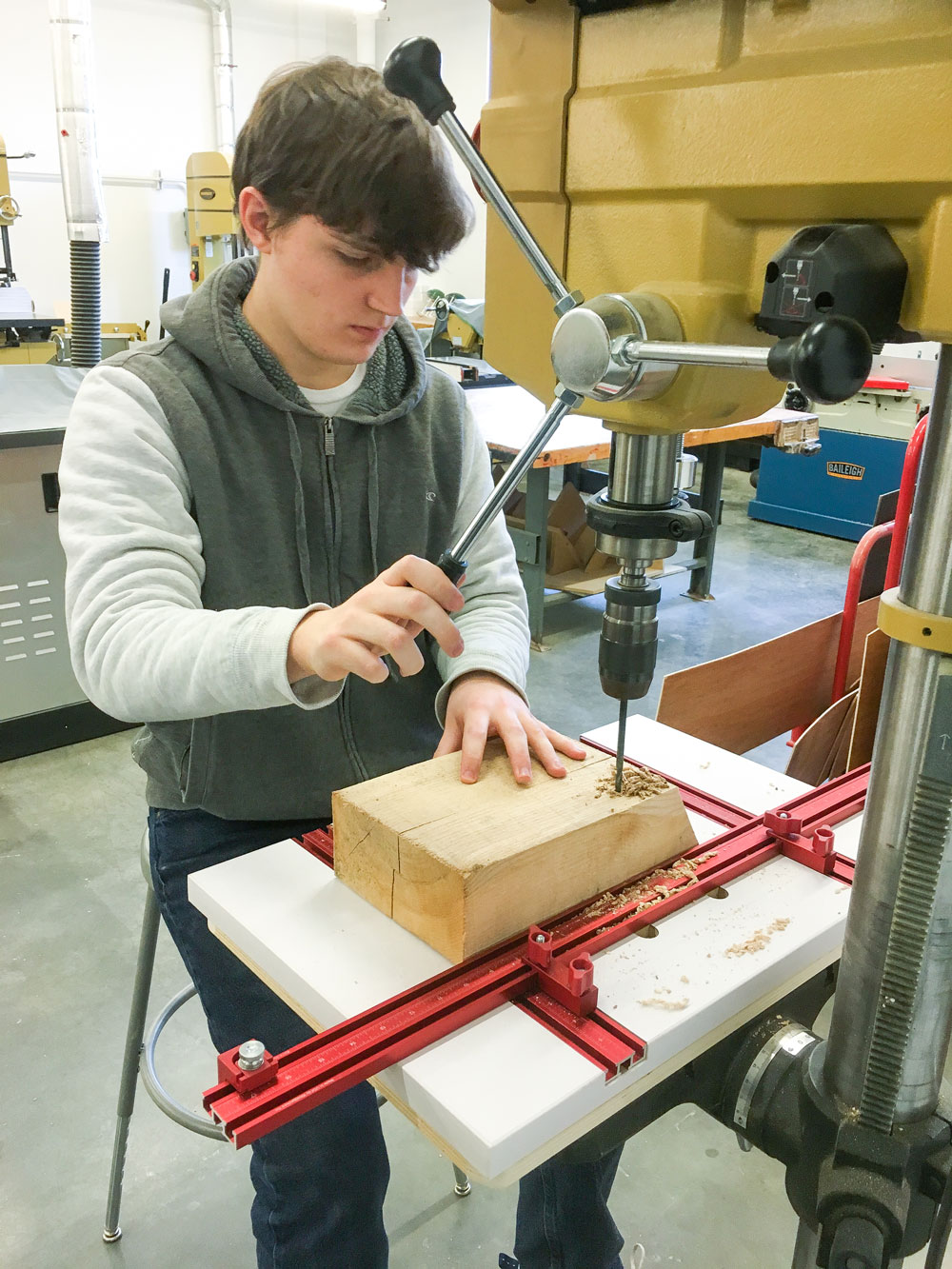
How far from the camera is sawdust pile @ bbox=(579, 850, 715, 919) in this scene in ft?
2.66

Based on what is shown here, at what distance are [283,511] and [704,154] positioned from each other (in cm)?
64

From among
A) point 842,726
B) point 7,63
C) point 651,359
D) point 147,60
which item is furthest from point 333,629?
point 147,60

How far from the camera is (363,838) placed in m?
0.82

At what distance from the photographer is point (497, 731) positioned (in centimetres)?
96

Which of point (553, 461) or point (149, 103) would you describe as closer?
point (553, 461)

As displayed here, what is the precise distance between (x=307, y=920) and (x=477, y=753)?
8.3 inches

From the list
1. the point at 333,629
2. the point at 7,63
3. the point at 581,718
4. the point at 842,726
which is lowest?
the point at 581,718

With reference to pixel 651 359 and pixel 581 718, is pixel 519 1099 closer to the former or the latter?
pixel 651 359

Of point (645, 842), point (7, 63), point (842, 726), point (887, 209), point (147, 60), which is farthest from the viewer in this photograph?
point (147, 60)

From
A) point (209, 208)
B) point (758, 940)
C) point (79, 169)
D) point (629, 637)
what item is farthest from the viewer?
point (209, 208)

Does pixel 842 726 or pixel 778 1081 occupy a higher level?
pixel 778 1081

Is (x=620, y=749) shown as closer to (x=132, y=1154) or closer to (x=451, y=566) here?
(x=451, y=566)

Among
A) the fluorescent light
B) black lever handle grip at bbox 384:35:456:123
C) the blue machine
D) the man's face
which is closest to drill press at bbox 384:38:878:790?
black lever handle grip at bbox 384:35:456:123

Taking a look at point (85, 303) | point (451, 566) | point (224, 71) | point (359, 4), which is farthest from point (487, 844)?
point (224, 71)
